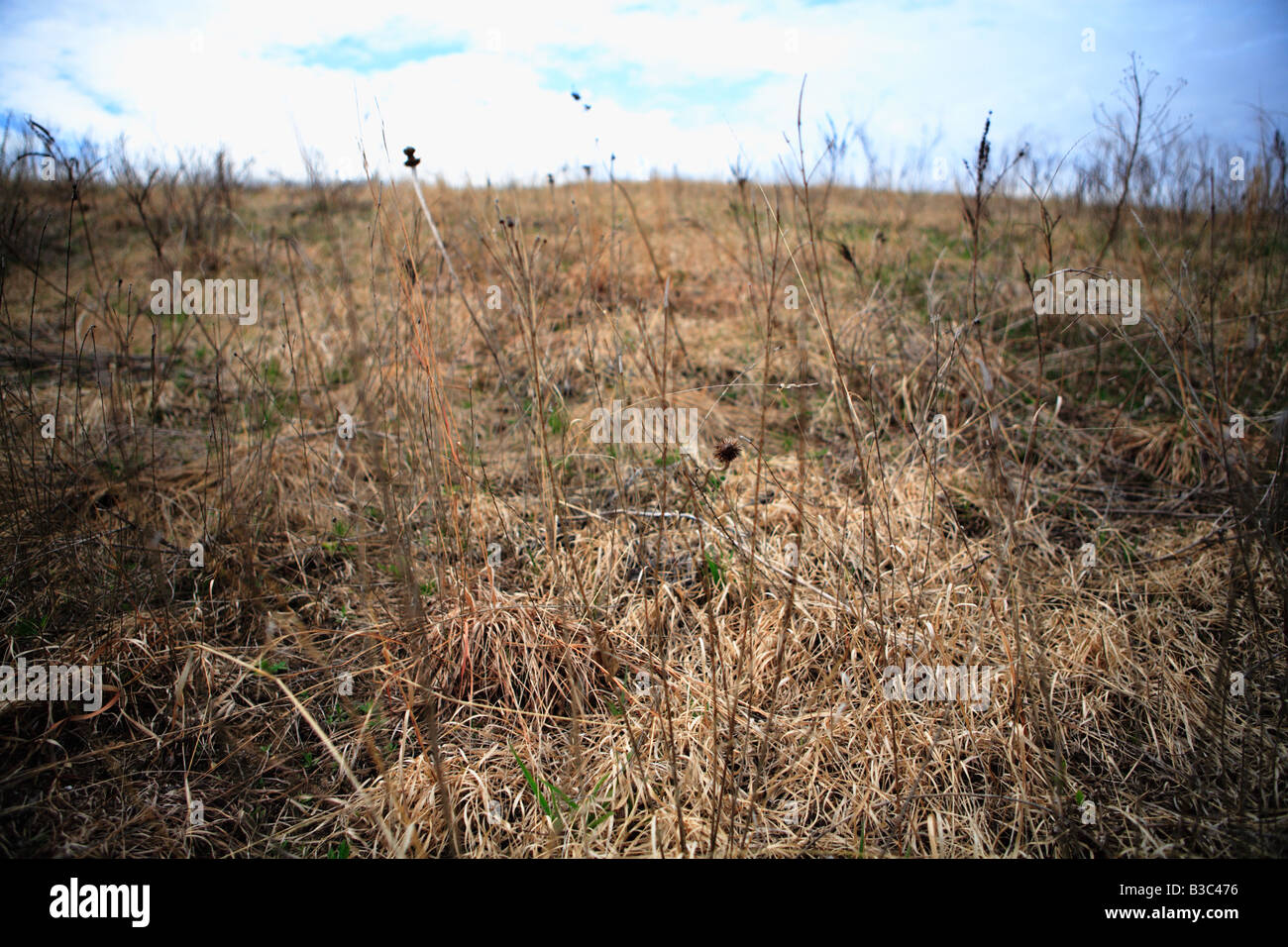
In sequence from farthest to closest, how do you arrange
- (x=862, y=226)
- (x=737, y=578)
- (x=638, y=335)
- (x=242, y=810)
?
(x=862, y=226), (x=638, y=335), (x=737, y=578), (x=242, y=810)

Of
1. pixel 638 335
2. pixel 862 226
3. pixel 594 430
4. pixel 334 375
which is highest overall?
pixel 862 226

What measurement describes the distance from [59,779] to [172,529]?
3.44ft

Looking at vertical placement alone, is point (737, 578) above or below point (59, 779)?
above

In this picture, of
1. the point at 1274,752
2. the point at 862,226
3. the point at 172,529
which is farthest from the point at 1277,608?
the point at 862,226

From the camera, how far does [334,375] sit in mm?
3670

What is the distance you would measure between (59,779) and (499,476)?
1.60m

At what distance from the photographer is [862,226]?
22.6ft

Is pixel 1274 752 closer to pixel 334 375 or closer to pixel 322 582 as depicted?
pixel 322 582

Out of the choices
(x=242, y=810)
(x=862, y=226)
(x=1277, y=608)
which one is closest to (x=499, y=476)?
(x=242, y=810)

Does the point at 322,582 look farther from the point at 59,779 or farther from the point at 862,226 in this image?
the point at 862,226

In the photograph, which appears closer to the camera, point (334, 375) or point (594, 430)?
point (594, 430)

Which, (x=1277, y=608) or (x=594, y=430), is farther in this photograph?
(x=594, y=430)
